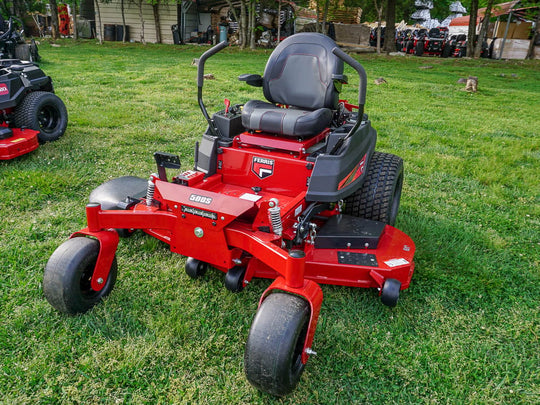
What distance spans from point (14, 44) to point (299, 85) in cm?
896

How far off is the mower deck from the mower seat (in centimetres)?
258

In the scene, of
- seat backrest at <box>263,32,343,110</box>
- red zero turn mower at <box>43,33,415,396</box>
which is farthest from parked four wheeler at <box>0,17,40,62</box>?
red zero turn mower at <box>43,33,415,396</box>

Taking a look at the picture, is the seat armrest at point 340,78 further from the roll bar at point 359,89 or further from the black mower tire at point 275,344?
the black mower tire at point 275,344

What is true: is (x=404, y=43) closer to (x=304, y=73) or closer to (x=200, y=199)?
(x=304, y=73)

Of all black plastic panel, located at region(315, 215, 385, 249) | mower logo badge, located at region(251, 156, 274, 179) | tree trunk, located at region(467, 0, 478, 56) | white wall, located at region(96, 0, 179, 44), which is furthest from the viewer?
white wall, located at region(96, 0, 179, 44)

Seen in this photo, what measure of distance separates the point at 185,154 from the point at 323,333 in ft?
11.2

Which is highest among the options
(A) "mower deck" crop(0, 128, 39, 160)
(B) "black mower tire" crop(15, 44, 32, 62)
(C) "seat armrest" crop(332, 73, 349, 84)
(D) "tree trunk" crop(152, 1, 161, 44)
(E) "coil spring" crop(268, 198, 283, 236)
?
(D) "tree trunk" crop(152, 1, 161, 44)

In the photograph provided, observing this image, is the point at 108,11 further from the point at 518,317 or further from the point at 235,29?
the point at 518,317

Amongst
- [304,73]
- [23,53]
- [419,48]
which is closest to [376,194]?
[304,73]

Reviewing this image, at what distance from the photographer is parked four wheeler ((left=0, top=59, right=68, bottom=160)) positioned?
15.3ft

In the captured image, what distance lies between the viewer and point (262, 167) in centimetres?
311

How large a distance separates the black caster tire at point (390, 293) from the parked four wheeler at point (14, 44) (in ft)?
23.3

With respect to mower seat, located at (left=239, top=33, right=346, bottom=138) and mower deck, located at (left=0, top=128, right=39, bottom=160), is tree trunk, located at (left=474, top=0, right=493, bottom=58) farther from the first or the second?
mower deck, located at (left=0, top=128, right=39, bottom=160)

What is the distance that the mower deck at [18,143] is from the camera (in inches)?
175
